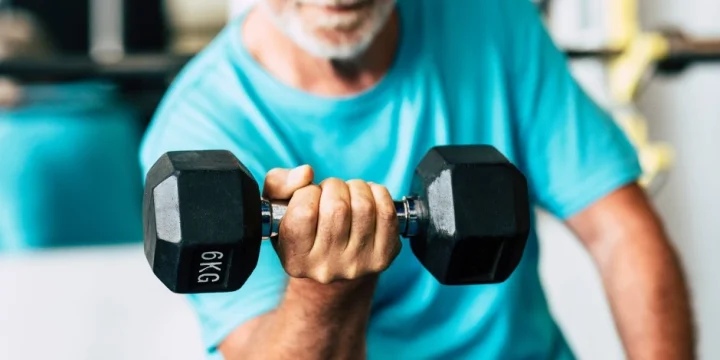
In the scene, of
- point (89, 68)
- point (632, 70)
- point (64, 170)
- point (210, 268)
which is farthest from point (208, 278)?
point (64, 170)

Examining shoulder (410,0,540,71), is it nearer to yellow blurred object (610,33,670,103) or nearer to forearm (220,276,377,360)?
forearm (220,276,377,360)

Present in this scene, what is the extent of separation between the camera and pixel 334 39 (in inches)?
38.6

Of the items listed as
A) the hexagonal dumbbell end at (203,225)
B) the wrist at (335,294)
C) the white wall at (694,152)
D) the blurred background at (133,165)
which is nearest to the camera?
the hexagonal dumbbell end at (203,225)

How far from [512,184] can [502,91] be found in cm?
36

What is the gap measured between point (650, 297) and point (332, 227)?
525mm

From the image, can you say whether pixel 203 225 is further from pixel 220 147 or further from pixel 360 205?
pixel 220 147

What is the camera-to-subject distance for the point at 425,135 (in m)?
1.06

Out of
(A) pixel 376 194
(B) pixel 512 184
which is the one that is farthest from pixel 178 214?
(B) pixel 512 184

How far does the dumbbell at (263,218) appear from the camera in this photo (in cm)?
68

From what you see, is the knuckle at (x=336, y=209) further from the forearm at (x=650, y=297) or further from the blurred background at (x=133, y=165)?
the blurred background at (x=133, y=165)

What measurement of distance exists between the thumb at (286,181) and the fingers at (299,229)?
0.04ft

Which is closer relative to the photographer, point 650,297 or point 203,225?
point 203,225

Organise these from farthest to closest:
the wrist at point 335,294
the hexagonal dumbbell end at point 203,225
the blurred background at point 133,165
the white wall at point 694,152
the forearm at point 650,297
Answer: the white wall at point 694,152 → the blurred background at point 133,165 → the forearm at point 650,297 → the wrist at point 335,294 → the hexagonal dumbbell end at point 203,225

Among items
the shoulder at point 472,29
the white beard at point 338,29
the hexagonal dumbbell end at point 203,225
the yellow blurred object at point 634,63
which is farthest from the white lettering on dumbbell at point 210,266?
the yellow blurred object at point 634,63
